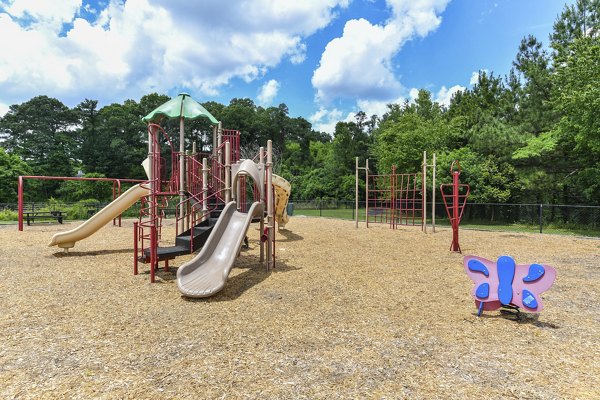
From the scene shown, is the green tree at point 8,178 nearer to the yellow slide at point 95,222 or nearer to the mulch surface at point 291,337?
the yellow slide at point 95,222

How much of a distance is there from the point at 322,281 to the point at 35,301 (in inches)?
185

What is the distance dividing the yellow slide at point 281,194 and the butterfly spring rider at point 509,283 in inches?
285

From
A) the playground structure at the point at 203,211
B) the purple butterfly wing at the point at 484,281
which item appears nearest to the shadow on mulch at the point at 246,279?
the playground structure at the point at 203,211

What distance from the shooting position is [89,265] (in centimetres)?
762

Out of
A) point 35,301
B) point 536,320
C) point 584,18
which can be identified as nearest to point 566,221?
point 584,18

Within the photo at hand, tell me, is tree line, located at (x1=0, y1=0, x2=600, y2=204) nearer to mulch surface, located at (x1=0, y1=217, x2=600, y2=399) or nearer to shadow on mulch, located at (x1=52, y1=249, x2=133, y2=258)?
mulch surface, located at (x1=0, y1=217, x2=600, y2=399)

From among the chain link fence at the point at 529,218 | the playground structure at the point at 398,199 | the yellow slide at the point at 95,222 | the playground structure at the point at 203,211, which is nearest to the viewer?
the playground structure at the point at 203,211

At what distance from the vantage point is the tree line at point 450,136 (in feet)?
51.7

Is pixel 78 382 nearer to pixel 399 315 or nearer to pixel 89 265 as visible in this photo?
pixel 399 315

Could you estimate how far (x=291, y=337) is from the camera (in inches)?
153

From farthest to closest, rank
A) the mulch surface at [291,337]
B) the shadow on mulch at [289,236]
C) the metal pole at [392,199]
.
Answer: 1. the metal pole at [392,199]
2. the shadow on mulch at [289,236]
3. the mulch surface at [291,337]

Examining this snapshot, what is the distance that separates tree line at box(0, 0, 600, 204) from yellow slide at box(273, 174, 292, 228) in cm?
1092

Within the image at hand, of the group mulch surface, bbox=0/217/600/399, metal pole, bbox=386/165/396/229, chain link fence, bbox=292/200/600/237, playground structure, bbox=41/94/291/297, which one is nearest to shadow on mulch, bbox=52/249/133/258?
playground structure, bbox=41/94/291/297

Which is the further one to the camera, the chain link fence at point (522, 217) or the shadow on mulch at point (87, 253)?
the chain link fence at point (522, 217)
